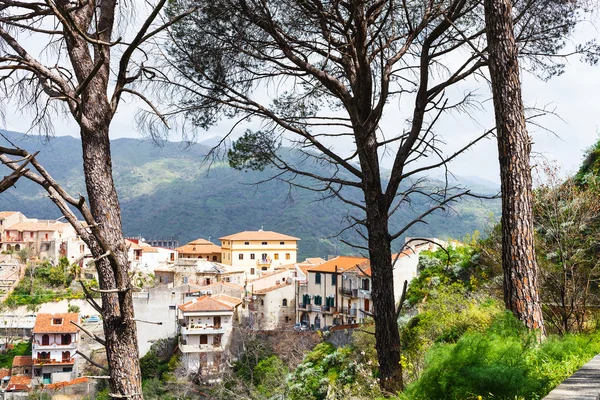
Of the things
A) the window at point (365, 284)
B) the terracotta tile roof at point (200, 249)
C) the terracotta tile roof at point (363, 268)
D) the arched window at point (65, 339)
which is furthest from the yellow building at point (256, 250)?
the window at point (365, 284)

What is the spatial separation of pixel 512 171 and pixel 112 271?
10.7 ft

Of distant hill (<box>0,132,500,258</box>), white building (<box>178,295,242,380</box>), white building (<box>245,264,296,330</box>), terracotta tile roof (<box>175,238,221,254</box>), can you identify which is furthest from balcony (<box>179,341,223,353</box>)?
distant hill (<box>0,132,500,258</box>)

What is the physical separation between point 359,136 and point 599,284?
5.78 meters

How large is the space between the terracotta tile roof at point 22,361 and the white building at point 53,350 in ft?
1.53

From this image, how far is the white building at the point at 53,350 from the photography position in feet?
128

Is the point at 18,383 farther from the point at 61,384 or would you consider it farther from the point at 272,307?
the point at 272,307

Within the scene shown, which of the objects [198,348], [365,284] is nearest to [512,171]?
[365,284]

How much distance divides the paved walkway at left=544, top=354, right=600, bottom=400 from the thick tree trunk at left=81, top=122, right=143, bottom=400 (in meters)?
2.36

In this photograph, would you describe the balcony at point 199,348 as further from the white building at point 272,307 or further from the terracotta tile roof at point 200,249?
the terracotta tile roof at point 200,249

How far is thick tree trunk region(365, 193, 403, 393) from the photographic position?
4879 mm

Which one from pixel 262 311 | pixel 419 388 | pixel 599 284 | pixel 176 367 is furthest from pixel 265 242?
pixel 419 388

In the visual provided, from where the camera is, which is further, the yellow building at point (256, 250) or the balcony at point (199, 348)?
the yellow building at point (256, 250)

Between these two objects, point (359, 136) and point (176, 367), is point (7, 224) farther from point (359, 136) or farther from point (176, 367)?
point (359, 136)

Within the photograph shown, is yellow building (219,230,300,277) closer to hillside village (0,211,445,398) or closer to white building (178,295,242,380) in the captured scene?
hillside village (0,211,445,398)
